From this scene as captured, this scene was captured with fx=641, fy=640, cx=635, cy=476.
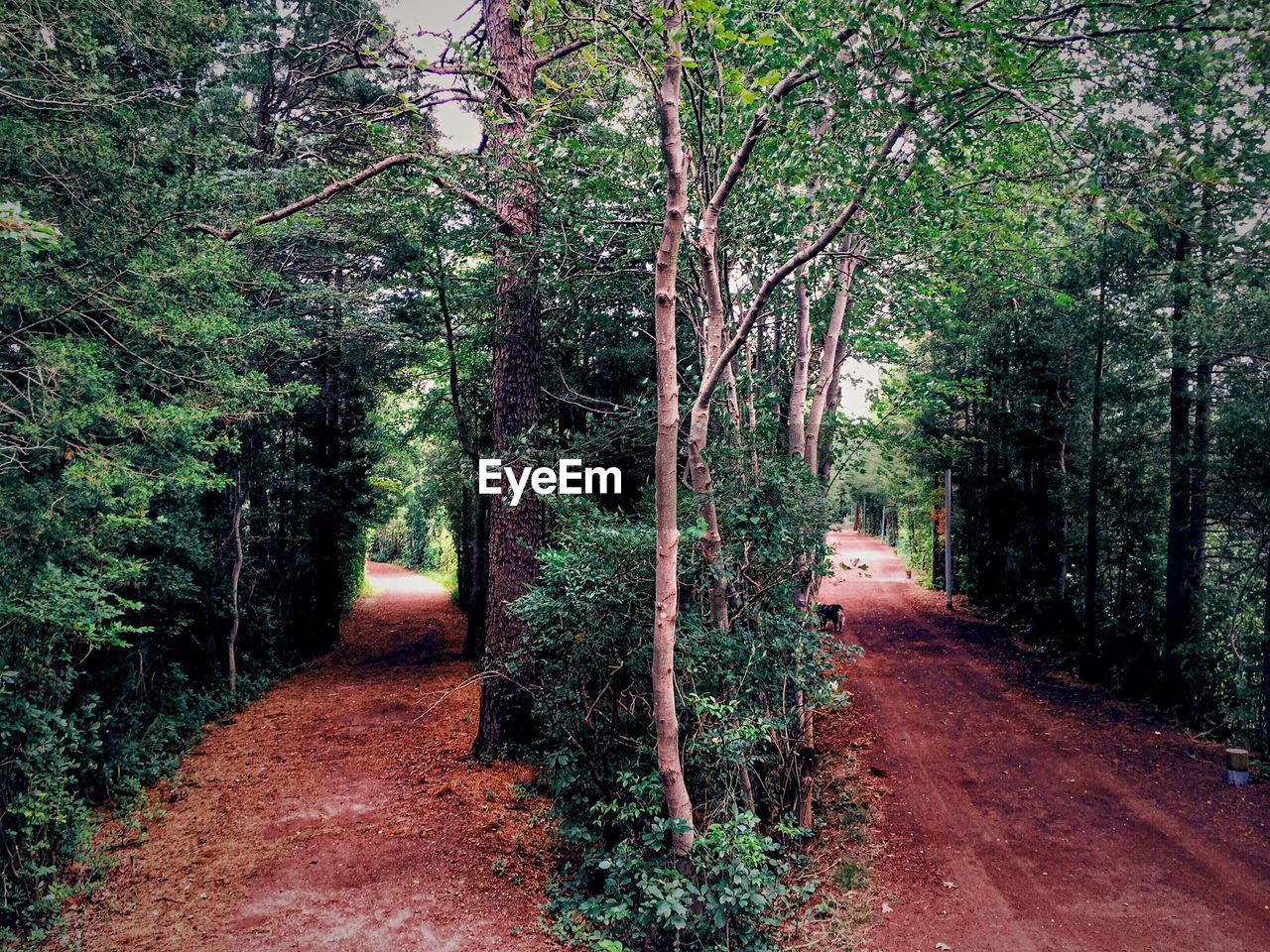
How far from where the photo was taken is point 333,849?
5.88m

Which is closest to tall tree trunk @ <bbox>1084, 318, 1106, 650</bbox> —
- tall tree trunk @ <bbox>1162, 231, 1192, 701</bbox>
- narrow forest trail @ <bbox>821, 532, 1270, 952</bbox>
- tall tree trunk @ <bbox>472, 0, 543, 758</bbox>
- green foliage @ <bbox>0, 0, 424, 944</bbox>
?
narrow forest trail @ <bbox>821, 532, 1270, 952</bbox>

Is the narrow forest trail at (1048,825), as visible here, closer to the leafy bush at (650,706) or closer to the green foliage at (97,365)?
the leafy bush at (650,706)

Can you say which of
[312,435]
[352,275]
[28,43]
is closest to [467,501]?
[312,435]

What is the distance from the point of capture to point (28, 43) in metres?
4.62

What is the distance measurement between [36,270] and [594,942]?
6.36m

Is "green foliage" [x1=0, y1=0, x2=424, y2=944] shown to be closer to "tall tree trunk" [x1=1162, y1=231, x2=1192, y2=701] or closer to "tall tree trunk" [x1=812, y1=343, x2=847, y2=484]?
"tall tree trunk" [x1=812, y1=343, x2=847, y2=484]

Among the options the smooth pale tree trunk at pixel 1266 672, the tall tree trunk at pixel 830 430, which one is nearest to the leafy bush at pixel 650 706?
the tall tree trunk at pixel 830 430

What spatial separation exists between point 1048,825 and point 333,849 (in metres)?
7.53

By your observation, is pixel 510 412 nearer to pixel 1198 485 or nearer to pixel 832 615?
pixel 832 615

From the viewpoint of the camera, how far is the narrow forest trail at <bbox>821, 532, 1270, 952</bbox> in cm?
550

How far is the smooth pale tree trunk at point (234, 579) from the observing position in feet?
35.5

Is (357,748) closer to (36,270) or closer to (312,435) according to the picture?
(36,270)

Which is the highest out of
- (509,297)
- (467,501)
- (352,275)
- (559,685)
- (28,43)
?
(352,275)

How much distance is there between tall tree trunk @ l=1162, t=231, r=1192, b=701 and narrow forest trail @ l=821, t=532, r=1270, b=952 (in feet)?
3.79
